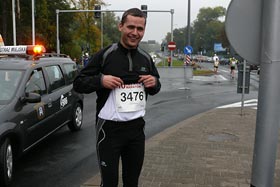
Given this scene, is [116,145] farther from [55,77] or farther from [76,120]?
[76,120]

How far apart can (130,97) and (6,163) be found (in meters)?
2.43

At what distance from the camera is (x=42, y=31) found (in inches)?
1941

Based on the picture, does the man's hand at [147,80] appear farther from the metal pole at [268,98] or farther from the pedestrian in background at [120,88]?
the metal pole at [268,98]

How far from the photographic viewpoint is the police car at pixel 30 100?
16.2 ft

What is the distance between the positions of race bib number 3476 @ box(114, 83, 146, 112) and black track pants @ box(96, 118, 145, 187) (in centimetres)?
12

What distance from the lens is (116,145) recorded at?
10.4ft

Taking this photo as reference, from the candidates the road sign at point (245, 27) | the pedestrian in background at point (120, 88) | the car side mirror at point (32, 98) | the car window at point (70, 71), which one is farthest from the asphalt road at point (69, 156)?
the road sign at point (245, 27)

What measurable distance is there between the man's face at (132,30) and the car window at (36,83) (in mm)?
3025

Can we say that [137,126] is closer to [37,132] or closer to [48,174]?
[48,174]

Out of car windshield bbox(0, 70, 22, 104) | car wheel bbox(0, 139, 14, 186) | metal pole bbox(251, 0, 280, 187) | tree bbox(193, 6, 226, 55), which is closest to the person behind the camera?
metal pole bbox(251, 0, 280, 187)

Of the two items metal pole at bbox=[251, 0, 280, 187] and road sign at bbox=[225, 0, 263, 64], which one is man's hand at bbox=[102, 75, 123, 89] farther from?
metal pole at bbox=[251, 0, 280, 187]

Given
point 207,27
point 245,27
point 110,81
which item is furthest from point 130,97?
point 207,27

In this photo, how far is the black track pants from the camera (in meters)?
3.16

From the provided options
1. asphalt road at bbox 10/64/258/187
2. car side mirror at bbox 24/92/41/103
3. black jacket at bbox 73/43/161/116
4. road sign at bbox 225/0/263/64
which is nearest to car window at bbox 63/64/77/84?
asphalt road at bbox 10/64/258/187
